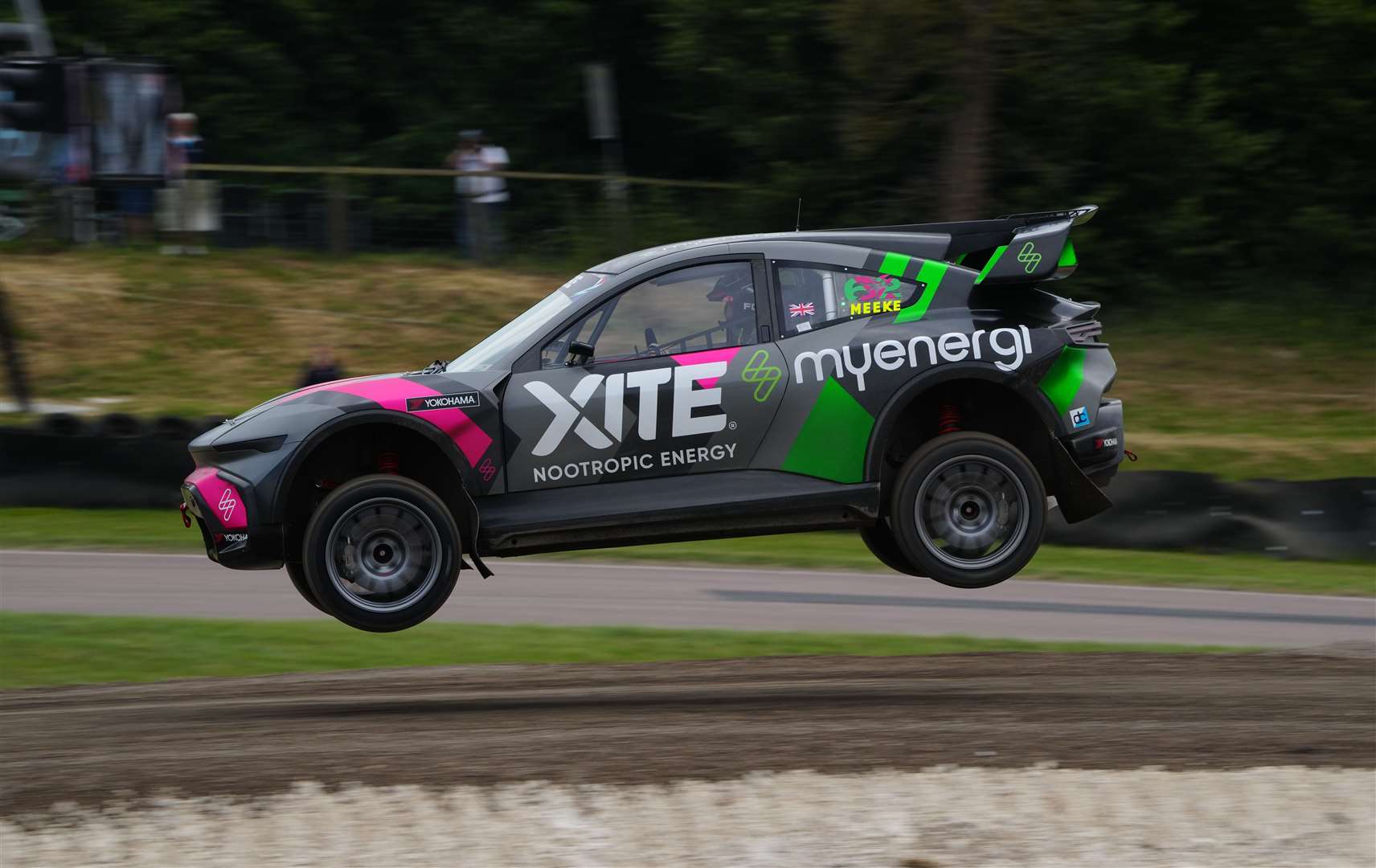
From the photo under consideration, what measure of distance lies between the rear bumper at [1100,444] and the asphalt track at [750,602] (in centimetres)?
762

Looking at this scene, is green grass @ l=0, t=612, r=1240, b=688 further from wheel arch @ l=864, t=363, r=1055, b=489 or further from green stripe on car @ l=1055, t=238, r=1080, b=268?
green stripe on car @ l=1055, t=238, r=1080, b=268

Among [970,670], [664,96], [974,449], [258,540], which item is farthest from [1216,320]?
[258,540]

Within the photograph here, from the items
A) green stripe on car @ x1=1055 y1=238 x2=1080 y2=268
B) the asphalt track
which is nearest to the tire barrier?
the asphalt track

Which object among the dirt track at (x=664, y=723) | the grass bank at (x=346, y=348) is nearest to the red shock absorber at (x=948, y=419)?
the dirt track at (x=664, y=723)

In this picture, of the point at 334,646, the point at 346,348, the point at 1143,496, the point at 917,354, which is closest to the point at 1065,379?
the point at 917,354

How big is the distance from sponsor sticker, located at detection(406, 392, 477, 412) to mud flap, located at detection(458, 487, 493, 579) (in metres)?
0.31

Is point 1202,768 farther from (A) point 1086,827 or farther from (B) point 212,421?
(B) point 212,421

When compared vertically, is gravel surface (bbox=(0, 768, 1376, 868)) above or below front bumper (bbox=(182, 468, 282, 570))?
below

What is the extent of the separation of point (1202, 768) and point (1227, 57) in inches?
799

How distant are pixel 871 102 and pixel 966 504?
1607 centimetres

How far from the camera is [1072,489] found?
265 inches

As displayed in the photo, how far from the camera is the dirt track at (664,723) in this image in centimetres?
951

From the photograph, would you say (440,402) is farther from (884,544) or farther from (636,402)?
(884,544)

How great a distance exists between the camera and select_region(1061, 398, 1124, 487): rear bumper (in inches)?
258
